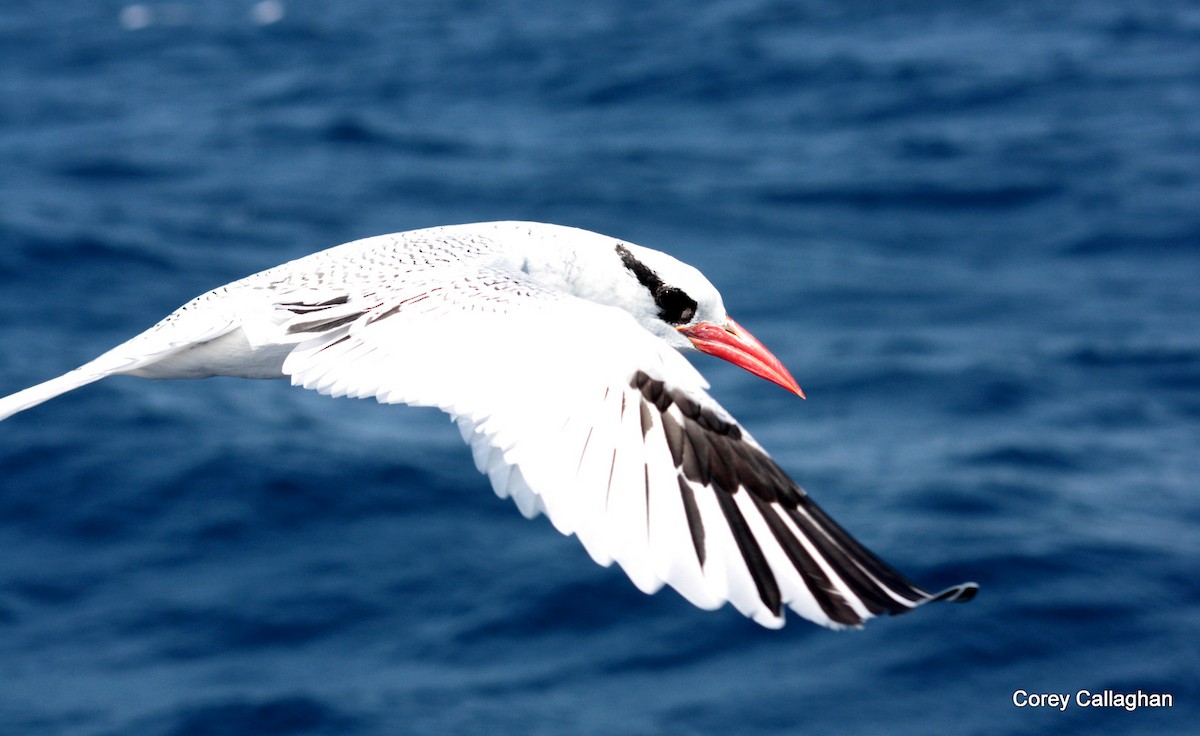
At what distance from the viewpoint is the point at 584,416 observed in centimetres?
517

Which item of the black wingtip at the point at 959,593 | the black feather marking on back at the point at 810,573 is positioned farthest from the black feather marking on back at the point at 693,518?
the black wingtip at the point at 959,593

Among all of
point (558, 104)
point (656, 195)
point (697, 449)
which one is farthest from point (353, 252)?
point (558, 104)

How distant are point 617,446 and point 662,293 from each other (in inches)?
75.8

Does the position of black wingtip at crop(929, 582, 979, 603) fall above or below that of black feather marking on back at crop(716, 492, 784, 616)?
below

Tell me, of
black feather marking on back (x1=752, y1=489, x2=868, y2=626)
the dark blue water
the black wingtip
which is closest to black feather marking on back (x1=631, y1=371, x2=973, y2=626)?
black feather marking on back (x1=752, y1=489, x2=868, y2=626)

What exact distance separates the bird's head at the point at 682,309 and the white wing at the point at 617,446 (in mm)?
1239

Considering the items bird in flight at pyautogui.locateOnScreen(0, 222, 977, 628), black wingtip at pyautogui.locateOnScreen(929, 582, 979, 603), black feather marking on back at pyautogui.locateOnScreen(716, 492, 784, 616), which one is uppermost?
bird in flight at pyautogui.locateOnScreen(0, 222, 977, 628)

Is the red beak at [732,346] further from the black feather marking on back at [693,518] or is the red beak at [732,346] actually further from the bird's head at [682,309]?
the black feather marking on back at [693,518]

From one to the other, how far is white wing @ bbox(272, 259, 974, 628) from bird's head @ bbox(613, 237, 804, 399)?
4.07ft

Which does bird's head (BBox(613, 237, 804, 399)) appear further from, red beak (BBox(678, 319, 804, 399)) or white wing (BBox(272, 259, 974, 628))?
white wing (BBox(272, 259, 974, 628))

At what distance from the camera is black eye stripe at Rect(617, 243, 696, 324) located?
6.93 meters

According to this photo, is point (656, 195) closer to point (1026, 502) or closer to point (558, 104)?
point (558, 104)

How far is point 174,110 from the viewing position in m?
21.1

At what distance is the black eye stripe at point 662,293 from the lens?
22.7 feet
